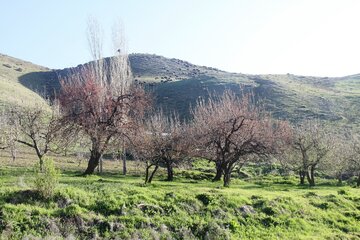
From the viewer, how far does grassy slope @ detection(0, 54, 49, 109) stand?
4003 inches

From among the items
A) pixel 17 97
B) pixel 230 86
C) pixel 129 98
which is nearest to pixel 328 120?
pixel 230 86

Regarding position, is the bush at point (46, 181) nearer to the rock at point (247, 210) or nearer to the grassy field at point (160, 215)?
the grassy field at point (160, 215)

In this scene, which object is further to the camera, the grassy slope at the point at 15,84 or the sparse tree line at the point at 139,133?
the grassy slope at the point at 15,84

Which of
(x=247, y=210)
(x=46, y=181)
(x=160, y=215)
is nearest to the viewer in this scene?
(x=46, y=181)

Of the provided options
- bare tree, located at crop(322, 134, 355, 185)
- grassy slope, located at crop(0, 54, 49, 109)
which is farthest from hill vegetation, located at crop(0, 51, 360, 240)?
grassy slope, located at crop(0, 54, 49, 109)

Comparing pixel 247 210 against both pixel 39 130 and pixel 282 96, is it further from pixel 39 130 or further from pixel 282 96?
pixel 282 96

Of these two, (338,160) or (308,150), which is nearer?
(308,150)

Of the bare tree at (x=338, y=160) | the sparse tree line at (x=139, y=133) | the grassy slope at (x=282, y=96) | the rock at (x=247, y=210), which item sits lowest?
the rock at (x=247, y=210)

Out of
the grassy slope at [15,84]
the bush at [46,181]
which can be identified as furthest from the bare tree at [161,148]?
the grassy slope at [15,84]

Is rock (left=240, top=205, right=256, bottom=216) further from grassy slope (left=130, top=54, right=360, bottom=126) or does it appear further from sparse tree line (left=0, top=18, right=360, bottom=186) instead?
grassy slope (left=130, top=54, right=360, bottom=126)

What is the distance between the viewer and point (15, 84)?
134m

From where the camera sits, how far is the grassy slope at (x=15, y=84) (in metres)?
102

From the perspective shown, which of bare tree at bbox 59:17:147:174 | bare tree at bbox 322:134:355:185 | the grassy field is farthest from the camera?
bare tree at bbox 322:134:355:185

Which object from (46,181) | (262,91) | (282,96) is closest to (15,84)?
(262,91)
